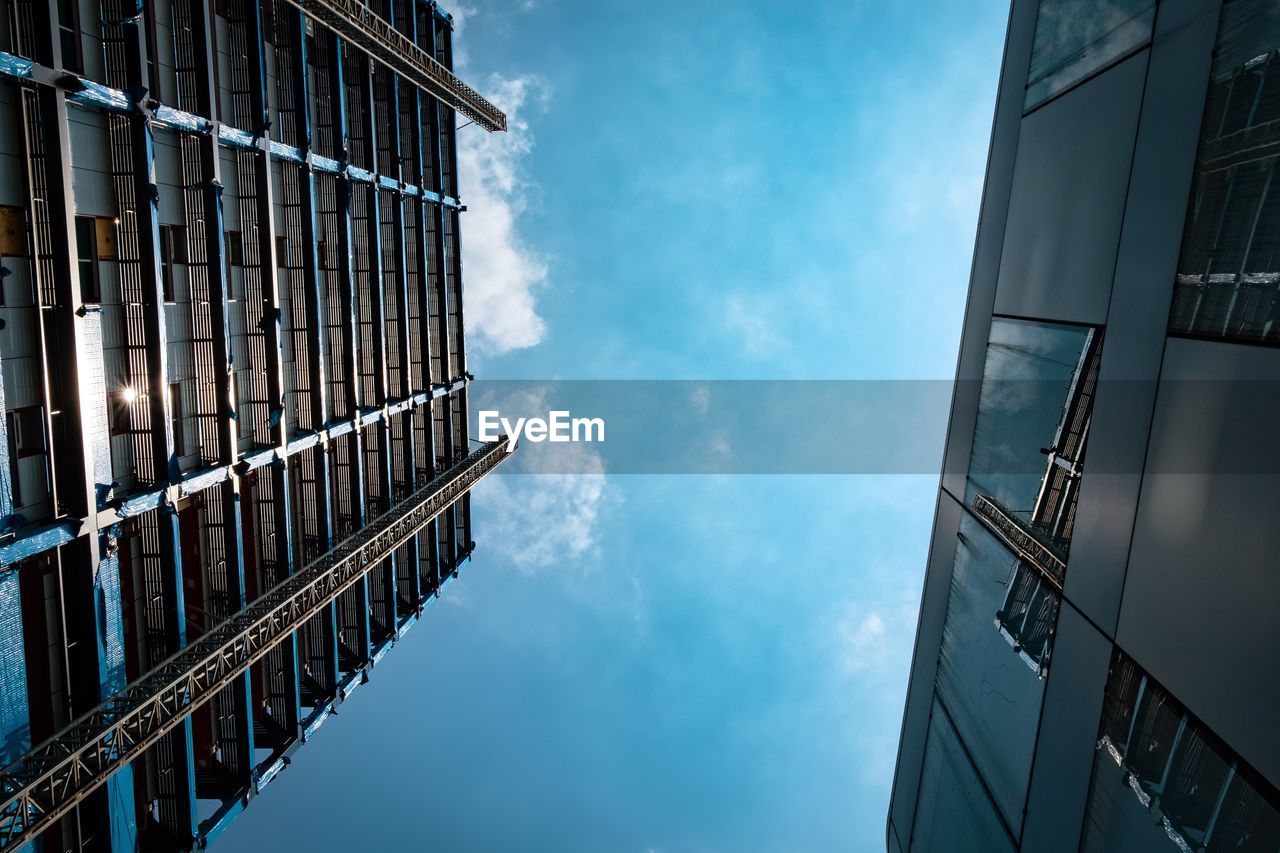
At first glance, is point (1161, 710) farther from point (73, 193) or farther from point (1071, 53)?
point (73, 193)

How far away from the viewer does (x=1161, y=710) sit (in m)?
6.95

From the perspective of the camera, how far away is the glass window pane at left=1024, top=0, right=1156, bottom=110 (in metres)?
8.75

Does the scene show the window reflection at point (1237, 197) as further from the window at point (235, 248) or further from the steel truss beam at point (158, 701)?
the window at point (235, 248)

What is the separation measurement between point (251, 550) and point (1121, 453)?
2117cm

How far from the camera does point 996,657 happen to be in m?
11.3

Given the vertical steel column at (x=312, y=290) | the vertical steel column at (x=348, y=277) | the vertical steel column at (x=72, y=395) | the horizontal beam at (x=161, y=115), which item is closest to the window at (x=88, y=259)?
Result: the vertical steel column at (x=72, y=395)

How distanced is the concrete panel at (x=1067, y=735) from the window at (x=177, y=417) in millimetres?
18217

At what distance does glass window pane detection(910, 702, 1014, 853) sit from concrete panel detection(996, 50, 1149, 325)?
26.4ft

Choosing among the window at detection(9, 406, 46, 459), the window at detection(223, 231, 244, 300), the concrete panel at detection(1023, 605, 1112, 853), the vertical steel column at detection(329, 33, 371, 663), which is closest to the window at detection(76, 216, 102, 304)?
the window at detection(9, 406, 46, 459)

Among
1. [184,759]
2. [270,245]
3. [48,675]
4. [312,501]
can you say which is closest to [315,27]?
[270,245]

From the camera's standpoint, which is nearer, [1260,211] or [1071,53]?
[1260,211]

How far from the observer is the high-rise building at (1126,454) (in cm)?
603

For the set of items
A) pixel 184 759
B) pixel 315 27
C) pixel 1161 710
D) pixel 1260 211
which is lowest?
pixel 184 759

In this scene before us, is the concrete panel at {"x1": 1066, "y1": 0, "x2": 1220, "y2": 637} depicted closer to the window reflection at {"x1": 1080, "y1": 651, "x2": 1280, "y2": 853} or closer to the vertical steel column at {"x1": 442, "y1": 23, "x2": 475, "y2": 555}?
the window reflection at {"x1": 1080, "y1": 651, "x2": 1280, "y2": 853}
